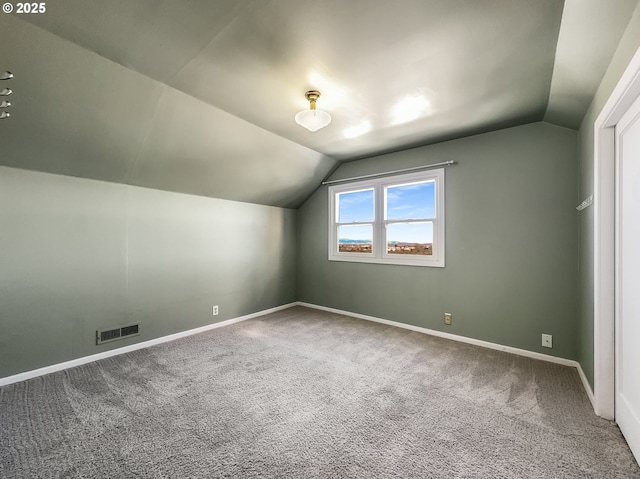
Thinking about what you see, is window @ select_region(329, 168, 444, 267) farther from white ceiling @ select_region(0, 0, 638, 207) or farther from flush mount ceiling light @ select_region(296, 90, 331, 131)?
flush mount ceiling light @ select_region(296, 90, 331, 131)

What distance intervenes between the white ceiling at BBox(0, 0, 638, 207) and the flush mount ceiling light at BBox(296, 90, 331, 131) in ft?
0.32

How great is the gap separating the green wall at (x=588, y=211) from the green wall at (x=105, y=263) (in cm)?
383

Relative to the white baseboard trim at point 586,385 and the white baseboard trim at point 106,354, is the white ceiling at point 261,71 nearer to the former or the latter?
the white baseboard trim at point 106,354

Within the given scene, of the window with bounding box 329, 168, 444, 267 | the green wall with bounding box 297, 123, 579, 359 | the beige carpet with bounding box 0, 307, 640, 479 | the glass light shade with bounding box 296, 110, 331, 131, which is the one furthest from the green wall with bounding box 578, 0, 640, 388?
the glass light shade with bounding box 296, 110, 331, 131

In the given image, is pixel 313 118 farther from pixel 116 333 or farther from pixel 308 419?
pixel 116 333

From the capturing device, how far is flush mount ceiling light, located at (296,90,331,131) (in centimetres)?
215

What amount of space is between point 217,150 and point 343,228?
224 centimetres

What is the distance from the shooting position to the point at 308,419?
184cm

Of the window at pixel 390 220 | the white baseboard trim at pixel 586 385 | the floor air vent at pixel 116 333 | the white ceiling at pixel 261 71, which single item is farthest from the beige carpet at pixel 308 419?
the white ceiling at pixel 261 71

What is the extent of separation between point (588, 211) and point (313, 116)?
2.32 meters

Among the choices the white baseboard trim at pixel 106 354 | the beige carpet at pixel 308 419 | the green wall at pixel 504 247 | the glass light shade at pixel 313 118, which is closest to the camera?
the beige carpet at pixel 308 419

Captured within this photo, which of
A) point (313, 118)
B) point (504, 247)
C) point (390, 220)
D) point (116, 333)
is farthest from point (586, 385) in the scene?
point (116, 333)

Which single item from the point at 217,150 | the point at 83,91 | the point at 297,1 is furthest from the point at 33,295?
the point at 297,1

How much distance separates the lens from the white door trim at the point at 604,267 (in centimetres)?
181
